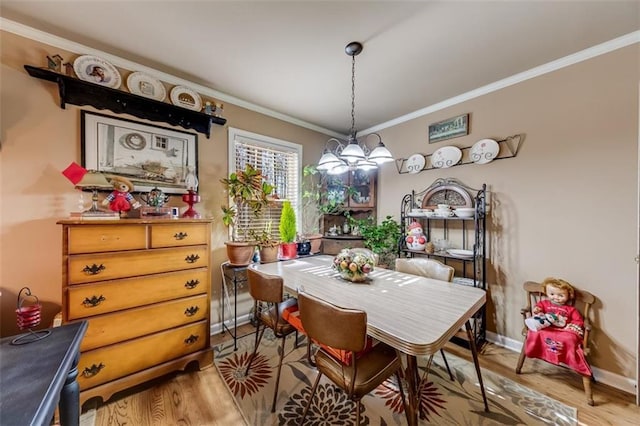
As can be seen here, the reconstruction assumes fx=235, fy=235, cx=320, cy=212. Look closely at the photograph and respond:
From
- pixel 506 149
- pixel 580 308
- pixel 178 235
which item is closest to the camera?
pixel 178 235

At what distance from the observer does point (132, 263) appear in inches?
67.2

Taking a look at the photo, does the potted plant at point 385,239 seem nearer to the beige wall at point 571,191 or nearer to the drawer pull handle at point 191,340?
the beige wall at point 571,191

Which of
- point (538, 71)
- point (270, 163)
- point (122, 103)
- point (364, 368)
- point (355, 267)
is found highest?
point (538, 71)

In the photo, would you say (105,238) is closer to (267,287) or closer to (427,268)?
(267,287)

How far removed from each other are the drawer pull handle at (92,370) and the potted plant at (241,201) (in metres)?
1.19

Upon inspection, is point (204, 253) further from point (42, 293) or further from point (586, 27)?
point (586, 27)

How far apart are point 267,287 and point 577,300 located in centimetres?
259

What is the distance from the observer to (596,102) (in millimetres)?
1965

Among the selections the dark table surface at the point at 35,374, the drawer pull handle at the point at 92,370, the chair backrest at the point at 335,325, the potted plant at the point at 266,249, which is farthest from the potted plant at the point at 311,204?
the dark table surface at the point at 35,374

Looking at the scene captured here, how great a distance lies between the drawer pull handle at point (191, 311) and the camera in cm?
195

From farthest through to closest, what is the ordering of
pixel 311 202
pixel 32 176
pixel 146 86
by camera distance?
1. pixel 311 202
2. pixel 146 86
3. pixel 32 176

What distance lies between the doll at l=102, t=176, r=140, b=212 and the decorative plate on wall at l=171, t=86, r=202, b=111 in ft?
3.36

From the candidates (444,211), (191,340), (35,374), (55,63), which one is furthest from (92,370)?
(444,211)

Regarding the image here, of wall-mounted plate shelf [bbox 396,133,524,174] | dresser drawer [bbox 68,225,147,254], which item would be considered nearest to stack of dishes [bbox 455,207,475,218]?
wall-mounted plate shelf [bbox 396,133,524,174]
